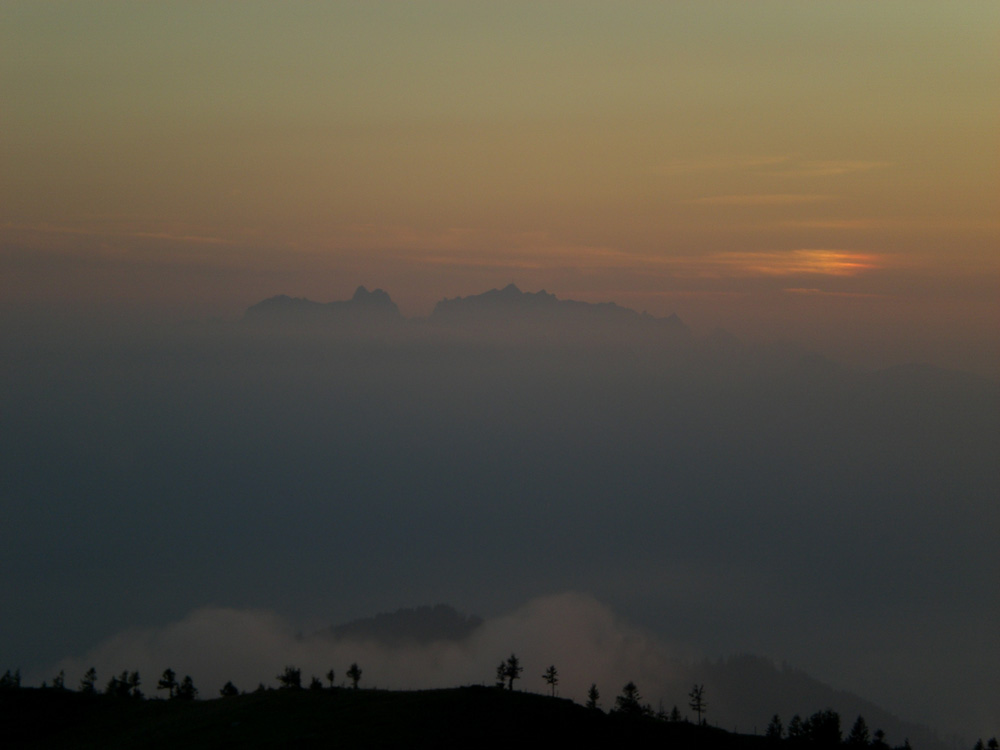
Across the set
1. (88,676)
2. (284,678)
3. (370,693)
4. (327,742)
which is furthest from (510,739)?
(88,676)

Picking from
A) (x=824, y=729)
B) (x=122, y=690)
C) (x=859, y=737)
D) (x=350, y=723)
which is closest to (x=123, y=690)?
(x=122, y=690)

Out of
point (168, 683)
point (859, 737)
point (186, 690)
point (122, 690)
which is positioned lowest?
point (186, 690)

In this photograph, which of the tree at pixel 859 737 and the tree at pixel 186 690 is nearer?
the tree at pixel 859 737

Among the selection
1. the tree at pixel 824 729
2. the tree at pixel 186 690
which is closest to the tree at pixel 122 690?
the tree at pixel 186 690

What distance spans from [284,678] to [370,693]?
33.7 m

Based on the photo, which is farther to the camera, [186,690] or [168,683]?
[186,690]

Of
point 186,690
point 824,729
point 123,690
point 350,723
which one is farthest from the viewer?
point 186,690

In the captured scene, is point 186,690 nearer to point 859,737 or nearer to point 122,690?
point 122,690

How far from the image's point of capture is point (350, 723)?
3388 inches

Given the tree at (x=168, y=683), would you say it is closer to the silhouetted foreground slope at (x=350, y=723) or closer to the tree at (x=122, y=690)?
the tree at (x=122, y=690)

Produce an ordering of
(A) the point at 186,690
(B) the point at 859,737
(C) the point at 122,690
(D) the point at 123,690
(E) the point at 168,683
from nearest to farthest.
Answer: (B) the point at 859,737
(D) the point at 123,690
(C) the point at 122,690
(E) the point at 168,683
(A) the point at 186,690

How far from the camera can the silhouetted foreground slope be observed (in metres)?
79.0

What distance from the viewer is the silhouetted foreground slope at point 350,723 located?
259 feet

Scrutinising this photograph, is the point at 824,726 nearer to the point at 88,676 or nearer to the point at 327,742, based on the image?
the point at 327,742
